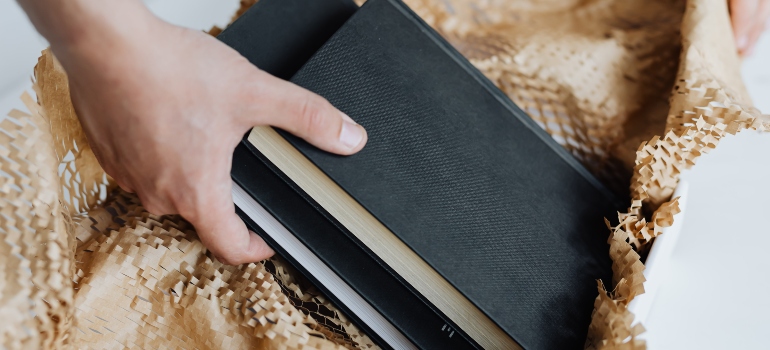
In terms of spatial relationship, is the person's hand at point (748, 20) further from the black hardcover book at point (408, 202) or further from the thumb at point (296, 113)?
the thumb at point (296, 113)

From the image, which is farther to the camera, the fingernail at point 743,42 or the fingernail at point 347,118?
the fingernail at point 743,42

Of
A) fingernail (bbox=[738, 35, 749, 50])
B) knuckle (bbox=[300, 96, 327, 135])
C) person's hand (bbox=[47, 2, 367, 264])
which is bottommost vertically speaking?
fingernail (bbox=[738, 35, 749, 50])

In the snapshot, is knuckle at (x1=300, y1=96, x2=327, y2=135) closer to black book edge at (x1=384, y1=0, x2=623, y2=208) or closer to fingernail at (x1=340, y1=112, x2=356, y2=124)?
fingernail at (x1=340, y1=112, x2=356, y2=124)

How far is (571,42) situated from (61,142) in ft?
1.75

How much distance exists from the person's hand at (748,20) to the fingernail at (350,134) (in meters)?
0.53

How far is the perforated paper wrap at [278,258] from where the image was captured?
1.40ft

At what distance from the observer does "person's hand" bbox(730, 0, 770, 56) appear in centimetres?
71

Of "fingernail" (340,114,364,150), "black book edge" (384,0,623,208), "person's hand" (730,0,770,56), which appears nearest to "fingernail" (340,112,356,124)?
"fingernail" (340,114,364,150)

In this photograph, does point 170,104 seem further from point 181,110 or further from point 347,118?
point 347,118

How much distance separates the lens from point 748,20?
72 cm

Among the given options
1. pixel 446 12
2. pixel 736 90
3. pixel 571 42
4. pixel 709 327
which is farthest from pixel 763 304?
pixel 446 12

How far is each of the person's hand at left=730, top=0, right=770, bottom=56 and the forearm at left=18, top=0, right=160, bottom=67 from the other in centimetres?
66

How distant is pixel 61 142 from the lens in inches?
20.8

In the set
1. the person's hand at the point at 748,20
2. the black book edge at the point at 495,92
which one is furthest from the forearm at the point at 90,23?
the person's hand at the point at 748,20
